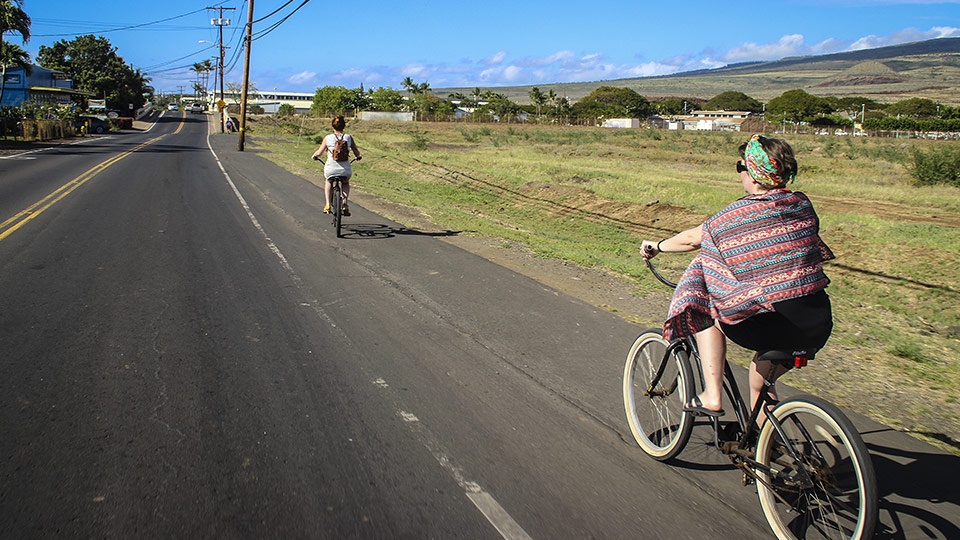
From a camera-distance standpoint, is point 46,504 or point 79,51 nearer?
point 46,504

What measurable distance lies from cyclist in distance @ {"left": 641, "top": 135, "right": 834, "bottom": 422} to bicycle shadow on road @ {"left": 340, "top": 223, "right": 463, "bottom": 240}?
9334 millimetres

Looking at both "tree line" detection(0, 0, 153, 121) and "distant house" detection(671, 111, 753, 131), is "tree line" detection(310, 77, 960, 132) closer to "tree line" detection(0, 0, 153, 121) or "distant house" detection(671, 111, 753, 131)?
"distant house" detection(671, 111, 753, 131)

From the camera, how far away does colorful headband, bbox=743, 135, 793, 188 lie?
12.5ft

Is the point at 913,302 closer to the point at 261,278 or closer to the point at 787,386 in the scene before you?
the point at 787,386

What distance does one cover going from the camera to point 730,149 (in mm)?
55812

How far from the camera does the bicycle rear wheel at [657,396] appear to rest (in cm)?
435

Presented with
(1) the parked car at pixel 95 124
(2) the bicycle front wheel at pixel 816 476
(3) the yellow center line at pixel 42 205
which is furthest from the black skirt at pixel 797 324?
(1) the parked car at pixel 95 124

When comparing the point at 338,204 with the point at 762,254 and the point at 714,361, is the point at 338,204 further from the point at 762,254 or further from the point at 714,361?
the point at 762,254

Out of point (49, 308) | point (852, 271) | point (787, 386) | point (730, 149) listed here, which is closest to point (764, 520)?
point (787, 386)

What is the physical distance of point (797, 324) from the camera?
3.66 meters

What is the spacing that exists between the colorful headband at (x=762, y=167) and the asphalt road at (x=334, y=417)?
1719 millimetres

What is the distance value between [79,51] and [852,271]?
370ft

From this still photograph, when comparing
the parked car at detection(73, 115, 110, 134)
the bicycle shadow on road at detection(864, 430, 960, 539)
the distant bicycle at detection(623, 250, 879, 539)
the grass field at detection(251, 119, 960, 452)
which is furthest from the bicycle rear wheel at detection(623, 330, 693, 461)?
the parked car at detection(73, 115, 110, 134)

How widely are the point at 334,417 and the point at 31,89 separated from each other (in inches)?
2932
